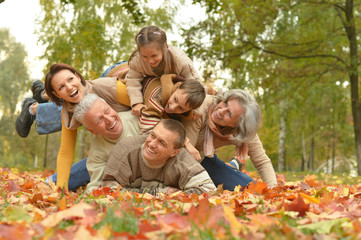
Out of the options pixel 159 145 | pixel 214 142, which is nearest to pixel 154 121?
pixel 159 145

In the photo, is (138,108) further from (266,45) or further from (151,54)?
(266,45)

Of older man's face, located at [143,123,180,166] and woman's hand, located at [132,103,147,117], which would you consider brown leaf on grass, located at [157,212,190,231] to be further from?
woman's hand, located at [132,103,147,117]

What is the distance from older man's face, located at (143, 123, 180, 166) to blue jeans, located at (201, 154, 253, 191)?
104cm

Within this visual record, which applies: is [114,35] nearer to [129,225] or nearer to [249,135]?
[249,135]

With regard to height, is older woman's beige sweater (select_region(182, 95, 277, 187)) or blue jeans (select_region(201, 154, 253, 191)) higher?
older woman's beige sweater (select_region(182, 95, 277, 187))

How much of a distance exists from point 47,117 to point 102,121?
1.28m

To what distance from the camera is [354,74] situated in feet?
31.4

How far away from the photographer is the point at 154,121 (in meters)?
3.66

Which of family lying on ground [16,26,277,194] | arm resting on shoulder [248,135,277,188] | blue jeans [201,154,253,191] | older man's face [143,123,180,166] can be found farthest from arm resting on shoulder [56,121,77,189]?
arm resting on shoulder [248,135,277,188]

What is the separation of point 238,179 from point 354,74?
6.67 meters

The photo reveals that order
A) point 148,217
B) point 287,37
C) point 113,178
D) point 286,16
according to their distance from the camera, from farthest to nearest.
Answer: point 287,37 < point 286,16 < point 113,178 < point 148,217

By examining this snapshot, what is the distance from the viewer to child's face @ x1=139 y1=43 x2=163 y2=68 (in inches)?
139

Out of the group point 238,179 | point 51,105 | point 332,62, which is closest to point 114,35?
point 332,62

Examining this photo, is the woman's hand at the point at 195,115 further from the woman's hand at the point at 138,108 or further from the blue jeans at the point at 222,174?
the blue jeans at the point at 222,174
